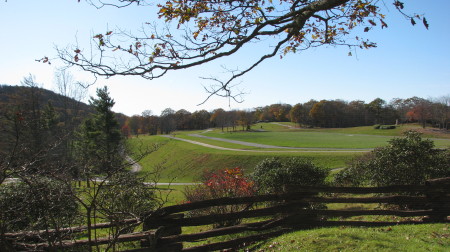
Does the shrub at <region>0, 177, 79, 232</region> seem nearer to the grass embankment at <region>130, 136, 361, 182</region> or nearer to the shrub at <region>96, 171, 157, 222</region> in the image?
the shrub at <region>96, 171, 157, 222</region>

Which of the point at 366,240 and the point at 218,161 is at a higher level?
the point at 366,240

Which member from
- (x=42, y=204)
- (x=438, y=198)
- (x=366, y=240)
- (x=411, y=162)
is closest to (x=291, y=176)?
(x=411, y=162)

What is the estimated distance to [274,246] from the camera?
5836 mm

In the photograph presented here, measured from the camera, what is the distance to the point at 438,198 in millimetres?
7242

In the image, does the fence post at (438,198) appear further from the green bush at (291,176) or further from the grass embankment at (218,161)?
the grass embankment at (218,161)

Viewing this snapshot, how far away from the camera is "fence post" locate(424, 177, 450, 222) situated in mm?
7152

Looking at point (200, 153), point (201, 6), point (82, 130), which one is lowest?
point (200, 153)

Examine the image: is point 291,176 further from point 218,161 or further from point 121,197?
point 218,161

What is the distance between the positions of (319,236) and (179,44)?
4645 millimetres

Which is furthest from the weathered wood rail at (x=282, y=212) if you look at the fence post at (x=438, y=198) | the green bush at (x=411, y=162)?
the green bush at (x=411, y=162)

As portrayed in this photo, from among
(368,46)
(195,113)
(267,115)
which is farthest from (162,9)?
(267,115)

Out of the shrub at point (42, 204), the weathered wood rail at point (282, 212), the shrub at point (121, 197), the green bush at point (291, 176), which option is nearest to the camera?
the shrub at point (42, 204)

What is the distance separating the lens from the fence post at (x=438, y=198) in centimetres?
715

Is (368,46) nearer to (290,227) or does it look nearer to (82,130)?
(290,227)
